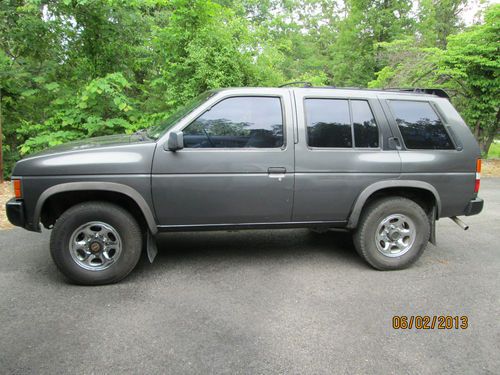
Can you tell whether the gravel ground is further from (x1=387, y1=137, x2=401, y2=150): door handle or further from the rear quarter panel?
(x1=387, y1=137, x2=401, y2=150): door handle

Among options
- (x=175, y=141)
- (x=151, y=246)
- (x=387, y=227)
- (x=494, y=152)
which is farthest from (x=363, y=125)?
(x=494, y=152)

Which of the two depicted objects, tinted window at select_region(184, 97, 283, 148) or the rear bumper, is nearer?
tinted window at select_region(184, 97, 283, 148)

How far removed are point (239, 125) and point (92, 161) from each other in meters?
1.47

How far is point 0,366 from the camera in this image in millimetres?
2443

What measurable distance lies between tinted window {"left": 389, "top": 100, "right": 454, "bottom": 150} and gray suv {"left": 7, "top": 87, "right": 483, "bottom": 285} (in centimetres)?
1

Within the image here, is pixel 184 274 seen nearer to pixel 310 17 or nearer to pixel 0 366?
pixel 0 366

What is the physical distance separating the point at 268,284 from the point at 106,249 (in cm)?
165

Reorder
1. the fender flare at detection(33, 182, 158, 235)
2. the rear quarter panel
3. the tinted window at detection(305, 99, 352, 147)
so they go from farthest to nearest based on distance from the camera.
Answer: the rear quarter panel
the tinted window at detection(305, 99, 352, 147)
the fender flare at detection(33, 182, 158, 235)

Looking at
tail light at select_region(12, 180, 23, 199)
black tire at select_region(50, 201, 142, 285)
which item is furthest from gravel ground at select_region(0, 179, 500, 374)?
tail light at select_region(12, 180, 23, 199)

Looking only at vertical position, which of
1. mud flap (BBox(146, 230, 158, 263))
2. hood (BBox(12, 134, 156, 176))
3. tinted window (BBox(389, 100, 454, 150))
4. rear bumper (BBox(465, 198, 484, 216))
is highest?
tinted window (BBox(389, 100, 454, 150))

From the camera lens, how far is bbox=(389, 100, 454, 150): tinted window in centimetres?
409

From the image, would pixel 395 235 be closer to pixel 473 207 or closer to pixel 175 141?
pixel 473 207

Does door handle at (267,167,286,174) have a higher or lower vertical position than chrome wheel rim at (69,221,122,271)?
higher

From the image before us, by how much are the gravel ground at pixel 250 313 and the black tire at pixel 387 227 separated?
0.15 m
